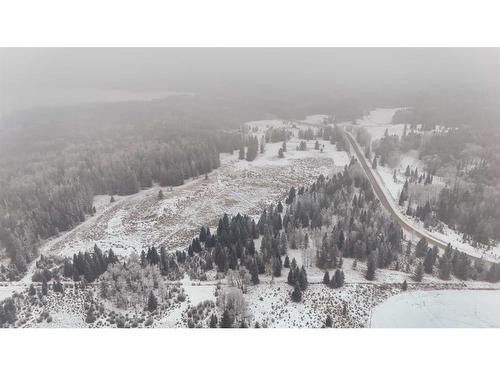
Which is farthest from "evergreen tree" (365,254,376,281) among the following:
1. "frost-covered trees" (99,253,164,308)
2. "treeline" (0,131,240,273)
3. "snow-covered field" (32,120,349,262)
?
"treeline" (0,131,240,273)

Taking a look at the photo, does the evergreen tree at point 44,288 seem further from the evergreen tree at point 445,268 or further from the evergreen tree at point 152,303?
the evergreen tree at point 445,268

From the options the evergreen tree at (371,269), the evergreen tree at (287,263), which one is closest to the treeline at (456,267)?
the evergreen tree at (371,269)

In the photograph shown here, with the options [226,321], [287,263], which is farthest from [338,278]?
[226,321]

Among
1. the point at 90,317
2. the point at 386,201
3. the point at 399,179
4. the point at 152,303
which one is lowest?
the point at 90,317

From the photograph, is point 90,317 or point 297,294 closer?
point 90,317

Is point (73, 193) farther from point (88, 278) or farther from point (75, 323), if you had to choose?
point (75, 323)

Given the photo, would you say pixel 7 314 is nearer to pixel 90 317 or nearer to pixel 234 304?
pixel 90 317

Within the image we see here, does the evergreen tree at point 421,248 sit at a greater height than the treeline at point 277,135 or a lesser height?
lesser
